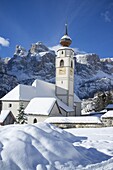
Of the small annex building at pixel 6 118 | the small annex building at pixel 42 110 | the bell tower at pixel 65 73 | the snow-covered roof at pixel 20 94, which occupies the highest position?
the bell tower at pixel 65 73

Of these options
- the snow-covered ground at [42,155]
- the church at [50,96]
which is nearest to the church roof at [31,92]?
the church at [50,96]

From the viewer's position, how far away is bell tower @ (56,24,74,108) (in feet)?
124

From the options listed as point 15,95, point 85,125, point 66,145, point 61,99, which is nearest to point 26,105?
point 15,95

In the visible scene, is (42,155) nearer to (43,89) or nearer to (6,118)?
(6,118)

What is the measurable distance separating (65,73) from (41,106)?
11422 mm

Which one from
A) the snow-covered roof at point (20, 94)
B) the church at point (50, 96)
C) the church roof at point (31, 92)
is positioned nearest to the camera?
the church at point (50, 96)

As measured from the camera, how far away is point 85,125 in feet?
66.8

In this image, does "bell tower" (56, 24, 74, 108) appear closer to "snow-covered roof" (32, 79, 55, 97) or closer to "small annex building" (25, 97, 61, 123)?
"snow-covered roof" (32, 79, 55, 97)

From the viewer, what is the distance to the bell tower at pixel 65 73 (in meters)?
37.9

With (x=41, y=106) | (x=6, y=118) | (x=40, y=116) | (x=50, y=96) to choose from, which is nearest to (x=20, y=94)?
(x=6, y=118)

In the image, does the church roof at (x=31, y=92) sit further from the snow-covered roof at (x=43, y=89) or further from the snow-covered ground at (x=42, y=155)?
the snow-covered ground at (x=42, y=155)

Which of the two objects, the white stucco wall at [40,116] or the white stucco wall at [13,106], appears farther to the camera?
the white stucco wall at [13,106]

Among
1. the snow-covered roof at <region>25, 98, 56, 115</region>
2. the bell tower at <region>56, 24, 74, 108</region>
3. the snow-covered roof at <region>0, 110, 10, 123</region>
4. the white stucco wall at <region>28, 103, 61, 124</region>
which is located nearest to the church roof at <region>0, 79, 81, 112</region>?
the bell tower at <region>56, 24, 74, 108</region>

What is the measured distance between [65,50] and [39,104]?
45.5 feet
